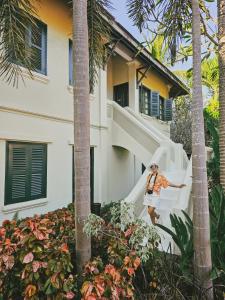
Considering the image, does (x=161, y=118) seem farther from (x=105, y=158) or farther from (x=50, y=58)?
(x=50, y=58)

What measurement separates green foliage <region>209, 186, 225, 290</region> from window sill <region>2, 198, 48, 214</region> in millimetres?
4904

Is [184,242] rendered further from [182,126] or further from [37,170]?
[182,126]

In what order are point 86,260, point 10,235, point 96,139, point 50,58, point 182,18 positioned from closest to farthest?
1. point 86,260
2. point 10,235
3. point 182,18
4. point 50,58
5. point 96,139

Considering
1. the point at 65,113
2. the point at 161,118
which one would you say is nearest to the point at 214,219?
the point at 65,113

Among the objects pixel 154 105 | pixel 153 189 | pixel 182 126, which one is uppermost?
pixel 154 105

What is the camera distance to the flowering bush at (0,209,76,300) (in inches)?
127

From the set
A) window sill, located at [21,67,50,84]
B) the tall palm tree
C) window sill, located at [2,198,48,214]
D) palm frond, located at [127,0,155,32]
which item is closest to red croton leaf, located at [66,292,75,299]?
the tall palm tree

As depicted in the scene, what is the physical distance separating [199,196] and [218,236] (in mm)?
1150

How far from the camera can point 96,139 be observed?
35.3ft

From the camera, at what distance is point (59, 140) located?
29.4 feet

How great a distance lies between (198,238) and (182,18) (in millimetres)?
5392

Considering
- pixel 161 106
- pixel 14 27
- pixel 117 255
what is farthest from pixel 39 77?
pixel 161 106

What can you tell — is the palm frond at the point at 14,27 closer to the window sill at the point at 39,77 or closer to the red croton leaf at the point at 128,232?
the window sill at the point at 39,77

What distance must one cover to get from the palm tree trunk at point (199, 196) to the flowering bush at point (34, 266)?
5.98ft
